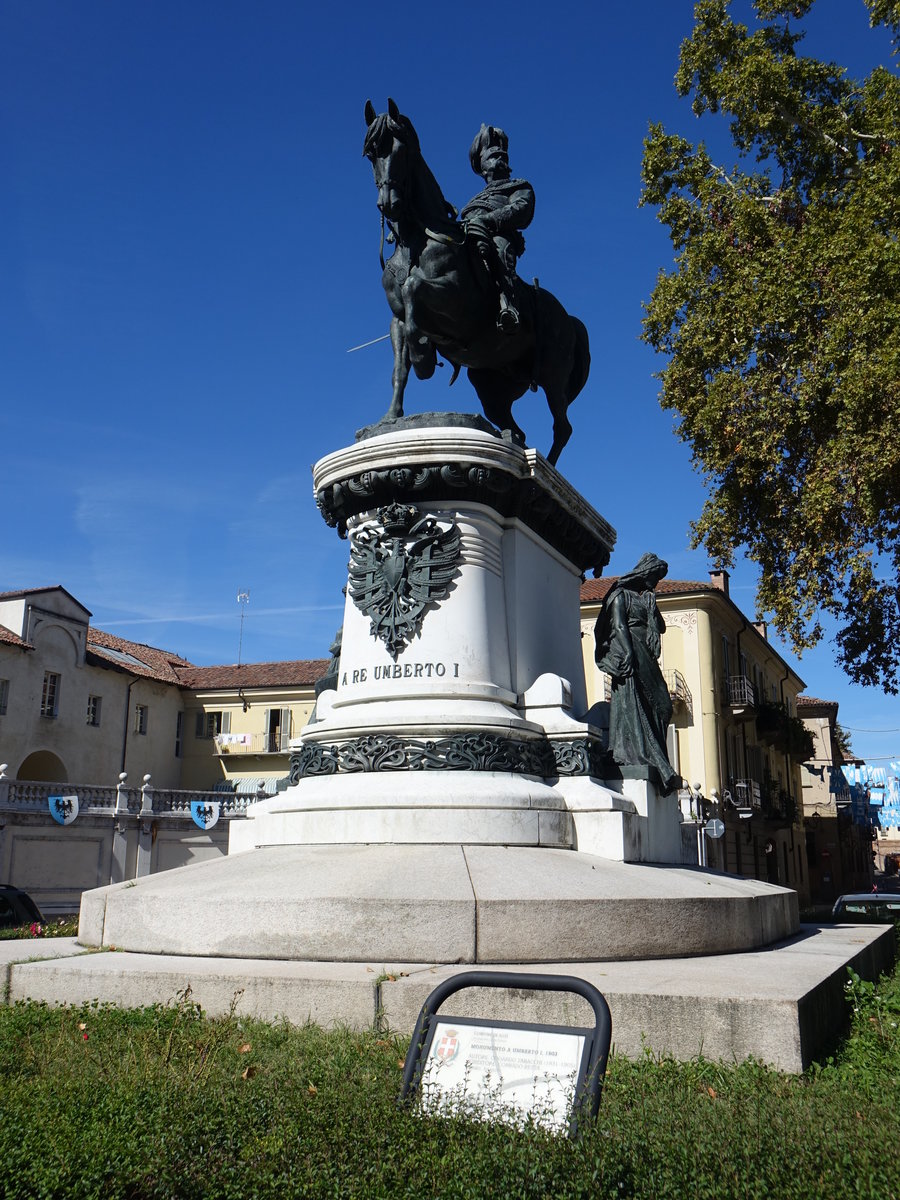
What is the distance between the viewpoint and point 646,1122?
368cm

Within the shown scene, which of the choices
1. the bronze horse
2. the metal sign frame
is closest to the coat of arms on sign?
the bronze horse

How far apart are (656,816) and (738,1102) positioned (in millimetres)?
5292

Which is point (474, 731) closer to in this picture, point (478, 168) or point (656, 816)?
point (656, 816)

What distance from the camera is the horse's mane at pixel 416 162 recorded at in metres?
9.14

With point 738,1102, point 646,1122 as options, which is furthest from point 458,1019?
point 738,1102

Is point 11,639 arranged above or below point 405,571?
above

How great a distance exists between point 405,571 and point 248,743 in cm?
4374

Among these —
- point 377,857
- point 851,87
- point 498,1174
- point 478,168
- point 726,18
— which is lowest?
point 498,1174

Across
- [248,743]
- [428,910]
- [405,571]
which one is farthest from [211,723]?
[428,910]

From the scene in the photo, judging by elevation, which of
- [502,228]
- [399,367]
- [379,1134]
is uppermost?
[502,228]

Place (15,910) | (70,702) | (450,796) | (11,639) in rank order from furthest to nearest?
1. (70,702)
2. (11,639)
3. (15,910)
4. (450,796)

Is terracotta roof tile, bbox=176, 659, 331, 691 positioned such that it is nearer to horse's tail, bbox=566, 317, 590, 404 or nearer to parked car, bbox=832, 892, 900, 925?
parked car, bbox=832, 892, 900, 925

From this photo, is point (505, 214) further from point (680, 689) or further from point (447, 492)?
point (680, 689)

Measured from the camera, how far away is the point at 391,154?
9148 millimetres
